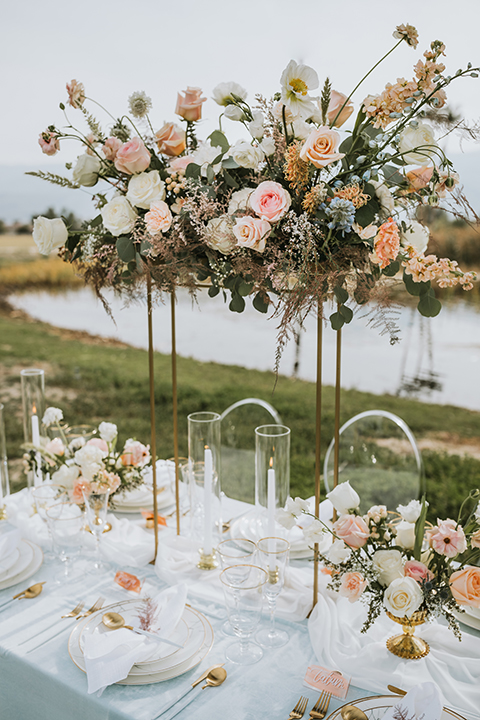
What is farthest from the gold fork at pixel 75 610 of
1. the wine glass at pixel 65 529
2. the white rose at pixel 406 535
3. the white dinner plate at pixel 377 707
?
the white rose at pixel 406 535

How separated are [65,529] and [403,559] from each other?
0.73m

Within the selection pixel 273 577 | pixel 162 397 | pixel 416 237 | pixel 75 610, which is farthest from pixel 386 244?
pixel 162 397

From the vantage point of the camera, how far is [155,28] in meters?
3.97

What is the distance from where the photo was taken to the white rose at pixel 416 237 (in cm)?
109

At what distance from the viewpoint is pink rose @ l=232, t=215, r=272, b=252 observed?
984 millimetres

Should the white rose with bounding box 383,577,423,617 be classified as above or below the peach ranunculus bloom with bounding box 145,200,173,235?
below

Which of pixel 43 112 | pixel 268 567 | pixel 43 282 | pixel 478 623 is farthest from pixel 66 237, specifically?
pixel 43 282

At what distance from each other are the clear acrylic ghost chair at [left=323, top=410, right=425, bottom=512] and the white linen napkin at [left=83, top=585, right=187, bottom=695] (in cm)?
100

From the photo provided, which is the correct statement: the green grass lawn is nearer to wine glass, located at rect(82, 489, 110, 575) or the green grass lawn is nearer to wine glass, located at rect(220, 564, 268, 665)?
wine glass, located at rect(82, 489, 110, 575)

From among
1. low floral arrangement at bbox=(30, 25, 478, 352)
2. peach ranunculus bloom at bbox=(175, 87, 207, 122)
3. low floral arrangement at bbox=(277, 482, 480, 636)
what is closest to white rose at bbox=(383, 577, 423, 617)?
low floral arrangement at bbox=(277, 482, 480, 636)

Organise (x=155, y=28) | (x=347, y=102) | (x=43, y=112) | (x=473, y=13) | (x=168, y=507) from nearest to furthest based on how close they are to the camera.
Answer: (x=347, y=102) < (x=168, y=507) < (x=473, y=13) < (x=155, y=28) < (x=43, y=112)

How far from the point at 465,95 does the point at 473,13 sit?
450 mm

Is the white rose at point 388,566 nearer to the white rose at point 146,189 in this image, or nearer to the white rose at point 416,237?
the white rose at point 416,237

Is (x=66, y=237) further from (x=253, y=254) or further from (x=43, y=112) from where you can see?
(x=43, y=112)
